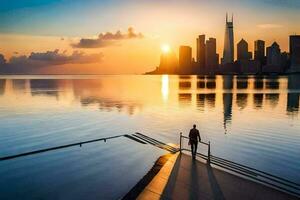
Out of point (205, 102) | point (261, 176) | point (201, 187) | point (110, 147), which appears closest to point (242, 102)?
point (205, 102)

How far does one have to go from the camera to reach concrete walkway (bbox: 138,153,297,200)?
57.0ft

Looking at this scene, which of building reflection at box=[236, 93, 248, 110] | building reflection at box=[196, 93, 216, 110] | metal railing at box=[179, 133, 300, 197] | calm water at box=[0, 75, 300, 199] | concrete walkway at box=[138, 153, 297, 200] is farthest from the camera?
building reflection at box=[196, 93, 216, 110]

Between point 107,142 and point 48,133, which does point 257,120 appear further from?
point 48,133

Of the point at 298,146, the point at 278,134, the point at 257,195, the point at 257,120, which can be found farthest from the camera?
the point at 257,120

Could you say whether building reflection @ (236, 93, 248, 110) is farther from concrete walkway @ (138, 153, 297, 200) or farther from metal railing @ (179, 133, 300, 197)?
concrete walkway @ (138, 153, 297, 200)

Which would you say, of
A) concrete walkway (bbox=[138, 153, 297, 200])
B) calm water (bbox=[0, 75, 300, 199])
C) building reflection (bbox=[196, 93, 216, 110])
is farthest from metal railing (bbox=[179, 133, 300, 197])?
building reflection (bbox=[196, 93, 216, 110])

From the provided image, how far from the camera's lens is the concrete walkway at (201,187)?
17.4 metres

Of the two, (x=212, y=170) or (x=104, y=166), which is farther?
(x=104, y=166)

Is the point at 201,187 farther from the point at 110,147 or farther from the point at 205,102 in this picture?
the point at 205,102

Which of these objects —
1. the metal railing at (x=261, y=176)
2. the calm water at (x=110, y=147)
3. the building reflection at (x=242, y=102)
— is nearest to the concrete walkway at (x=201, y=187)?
the metal railing at (x=261, y=176)

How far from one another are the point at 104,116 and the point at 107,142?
78.7ft

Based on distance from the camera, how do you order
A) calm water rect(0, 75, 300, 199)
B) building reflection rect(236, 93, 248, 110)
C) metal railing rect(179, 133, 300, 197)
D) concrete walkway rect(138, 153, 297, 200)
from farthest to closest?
1. building reflection rect(236, 93, 248, 110)
2. calm water rect(0, 75, 300, 199)
3. metal railing rect(179, 133, 300, 197)
4. concrete walkway rect(138, 153, 297, 200)

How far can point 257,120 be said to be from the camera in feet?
187

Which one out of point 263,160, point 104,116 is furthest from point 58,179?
point 104,116
